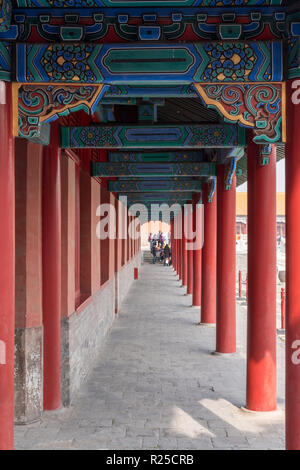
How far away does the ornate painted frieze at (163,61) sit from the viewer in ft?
13.0

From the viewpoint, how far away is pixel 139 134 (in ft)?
24.0

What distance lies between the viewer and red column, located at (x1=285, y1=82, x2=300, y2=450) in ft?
12.7

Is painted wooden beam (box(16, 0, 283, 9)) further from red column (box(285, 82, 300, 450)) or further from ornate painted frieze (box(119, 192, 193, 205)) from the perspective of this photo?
ornate painted frieze (box(119, 192, 193, 205))

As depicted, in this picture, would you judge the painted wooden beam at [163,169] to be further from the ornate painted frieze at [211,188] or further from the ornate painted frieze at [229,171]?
the ornate painted frieze at [211,188]

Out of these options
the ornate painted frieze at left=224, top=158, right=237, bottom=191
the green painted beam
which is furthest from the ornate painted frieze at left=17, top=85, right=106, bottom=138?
the green painted beam

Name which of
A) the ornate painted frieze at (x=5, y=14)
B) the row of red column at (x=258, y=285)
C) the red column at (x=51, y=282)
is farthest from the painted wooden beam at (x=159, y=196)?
the ornate painted frieze at (x=5, y=14)

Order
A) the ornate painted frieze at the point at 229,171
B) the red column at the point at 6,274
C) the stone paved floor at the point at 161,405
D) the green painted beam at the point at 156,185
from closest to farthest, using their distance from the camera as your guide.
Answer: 1. the red column at the point at 6,274
2. the stone paved floor at the point at 161,405
3. the ornate painted frieze at the point at 229,171
4. the green painted beam at the point at 156,185

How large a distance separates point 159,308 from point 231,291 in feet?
20.5

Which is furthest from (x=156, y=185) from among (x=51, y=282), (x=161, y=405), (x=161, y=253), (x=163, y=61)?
(x=161, y=253)

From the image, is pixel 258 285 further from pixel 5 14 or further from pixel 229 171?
pixel 5 14

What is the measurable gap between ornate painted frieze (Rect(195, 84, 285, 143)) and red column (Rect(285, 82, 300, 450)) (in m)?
0.08

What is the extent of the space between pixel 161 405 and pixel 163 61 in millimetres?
4258

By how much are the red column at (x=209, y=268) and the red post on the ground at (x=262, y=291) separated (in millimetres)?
5498
